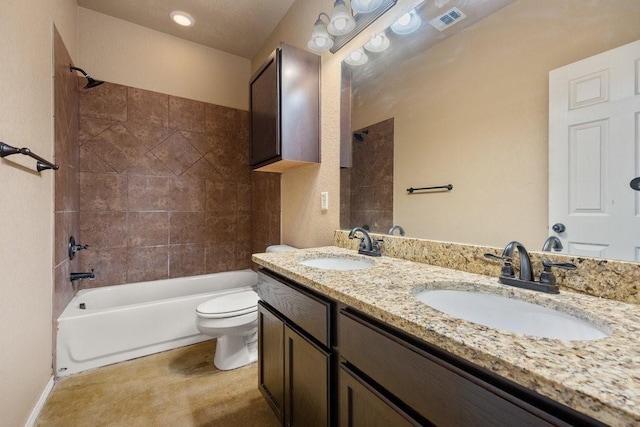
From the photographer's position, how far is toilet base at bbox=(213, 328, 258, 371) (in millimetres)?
1865

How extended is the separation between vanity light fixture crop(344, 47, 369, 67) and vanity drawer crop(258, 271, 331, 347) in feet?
4.35

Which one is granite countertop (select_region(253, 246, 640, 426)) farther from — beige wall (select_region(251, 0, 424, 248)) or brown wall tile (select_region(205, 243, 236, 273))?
brown wall tile (select_region(205, 243, 236, 273))

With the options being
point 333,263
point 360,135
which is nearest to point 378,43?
point 360,135

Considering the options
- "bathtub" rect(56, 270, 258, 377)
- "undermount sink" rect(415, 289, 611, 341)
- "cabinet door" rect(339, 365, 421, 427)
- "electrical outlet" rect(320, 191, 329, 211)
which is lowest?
"bathtub" rect(56, 270, 258, 377)

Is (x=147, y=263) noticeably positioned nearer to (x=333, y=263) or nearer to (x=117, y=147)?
(x=117, y=147)

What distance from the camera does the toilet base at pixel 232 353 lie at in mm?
1865

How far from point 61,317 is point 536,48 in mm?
2833

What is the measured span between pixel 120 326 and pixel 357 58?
2.40 m

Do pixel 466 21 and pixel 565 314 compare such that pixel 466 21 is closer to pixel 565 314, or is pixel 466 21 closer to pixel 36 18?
pixel 565 314

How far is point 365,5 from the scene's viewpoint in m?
1.37

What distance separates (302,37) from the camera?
6.66 ft

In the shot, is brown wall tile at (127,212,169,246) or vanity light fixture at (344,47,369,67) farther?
brown wall tile at (127,212,169,246)

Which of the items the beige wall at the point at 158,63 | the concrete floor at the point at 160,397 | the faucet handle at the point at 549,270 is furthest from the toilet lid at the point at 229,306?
the beige wall at the point at 158,63

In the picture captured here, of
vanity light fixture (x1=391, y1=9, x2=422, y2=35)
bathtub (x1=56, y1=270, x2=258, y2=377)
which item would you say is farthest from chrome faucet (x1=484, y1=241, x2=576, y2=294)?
bathtub (x1=56, y1=270, x2=258, y2=377)
